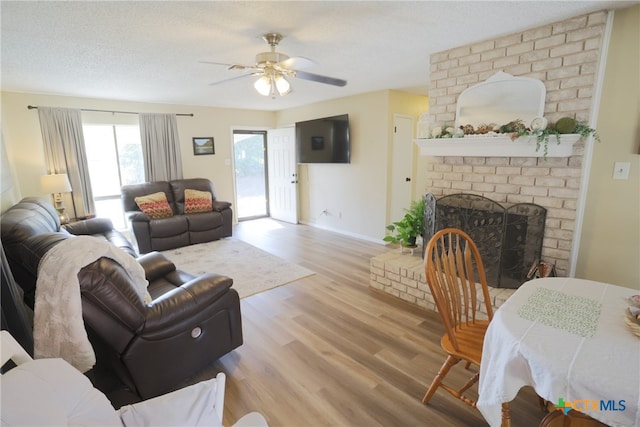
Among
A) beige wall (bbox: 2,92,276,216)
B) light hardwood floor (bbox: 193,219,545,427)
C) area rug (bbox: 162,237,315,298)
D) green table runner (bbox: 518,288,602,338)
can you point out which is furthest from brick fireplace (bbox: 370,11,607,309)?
beige wall (bbox: 2,92,276,216)

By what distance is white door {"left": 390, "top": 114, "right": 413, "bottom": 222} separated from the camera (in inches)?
185

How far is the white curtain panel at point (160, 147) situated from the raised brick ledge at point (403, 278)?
13.6 ft

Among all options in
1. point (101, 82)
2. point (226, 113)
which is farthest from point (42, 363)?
point (226, 113)

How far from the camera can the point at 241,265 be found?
399 centimetres

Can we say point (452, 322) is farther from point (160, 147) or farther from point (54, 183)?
point (160, 147)

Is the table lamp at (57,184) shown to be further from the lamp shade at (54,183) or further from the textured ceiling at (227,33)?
the textured ceiling at (227,33)

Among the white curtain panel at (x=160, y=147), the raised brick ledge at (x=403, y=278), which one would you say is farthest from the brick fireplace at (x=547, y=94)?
the white curtain panel at (x=160, y=147)

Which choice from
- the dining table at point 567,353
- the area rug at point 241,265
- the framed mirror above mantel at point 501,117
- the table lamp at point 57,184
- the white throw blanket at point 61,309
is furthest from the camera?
the table lamp at point 57,184

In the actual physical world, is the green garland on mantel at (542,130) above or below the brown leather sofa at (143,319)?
above

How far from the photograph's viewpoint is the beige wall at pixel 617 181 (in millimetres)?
2064

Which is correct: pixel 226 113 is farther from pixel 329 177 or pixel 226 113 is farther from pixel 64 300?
pixel 64 300

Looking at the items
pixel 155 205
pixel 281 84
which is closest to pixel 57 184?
pixel 155 205

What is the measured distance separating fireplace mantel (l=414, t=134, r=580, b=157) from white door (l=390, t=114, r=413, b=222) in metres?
1.72

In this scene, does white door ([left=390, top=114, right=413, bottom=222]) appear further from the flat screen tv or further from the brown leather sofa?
the brown leather sofa
